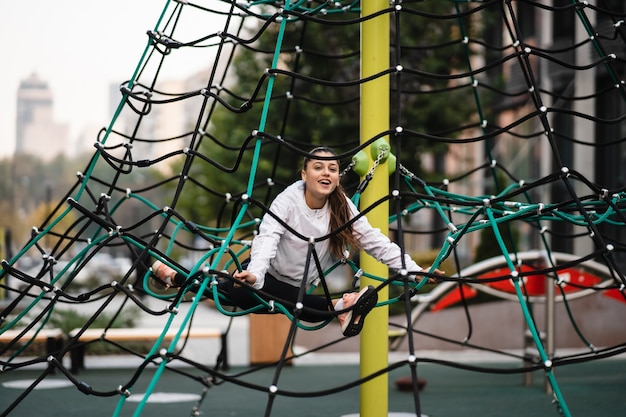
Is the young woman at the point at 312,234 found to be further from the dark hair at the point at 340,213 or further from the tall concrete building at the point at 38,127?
the tall concrete building at the point at 38,127

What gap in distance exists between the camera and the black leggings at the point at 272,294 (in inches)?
138

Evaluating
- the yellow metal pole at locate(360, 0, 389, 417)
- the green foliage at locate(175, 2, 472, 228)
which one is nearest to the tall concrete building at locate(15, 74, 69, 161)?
the green foliage at locate(175, 2, 472, 228)

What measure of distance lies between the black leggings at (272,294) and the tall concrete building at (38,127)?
166ft

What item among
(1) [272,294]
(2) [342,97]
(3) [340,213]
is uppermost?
(2) [342,97]

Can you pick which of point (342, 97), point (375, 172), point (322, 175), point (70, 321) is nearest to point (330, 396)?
point (375, 172)

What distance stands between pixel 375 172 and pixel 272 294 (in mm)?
713

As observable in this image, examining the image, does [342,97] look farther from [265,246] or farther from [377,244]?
[265,246]

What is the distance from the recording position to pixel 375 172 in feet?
13.1

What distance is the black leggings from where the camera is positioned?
11.5ft

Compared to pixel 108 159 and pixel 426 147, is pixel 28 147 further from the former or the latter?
pixel 108 159

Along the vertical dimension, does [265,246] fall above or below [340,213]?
below

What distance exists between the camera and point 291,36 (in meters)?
11.0

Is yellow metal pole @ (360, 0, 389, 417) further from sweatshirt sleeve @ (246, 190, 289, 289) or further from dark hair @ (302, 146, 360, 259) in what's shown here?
sweatshirt sleeve @ (246, 190, 289, 289)

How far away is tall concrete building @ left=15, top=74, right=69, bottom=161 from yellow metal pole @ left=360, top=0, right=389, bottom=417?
165 ft
